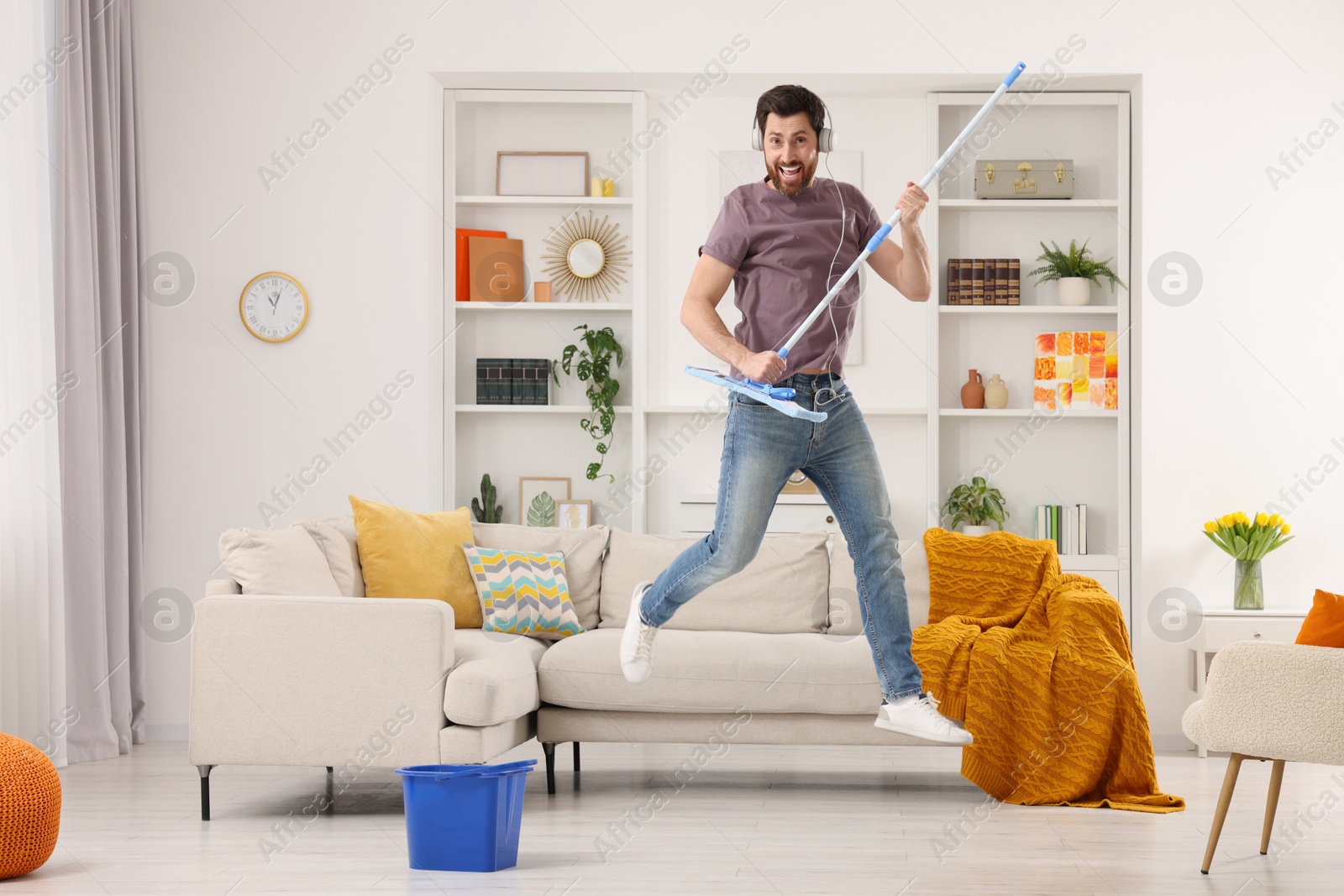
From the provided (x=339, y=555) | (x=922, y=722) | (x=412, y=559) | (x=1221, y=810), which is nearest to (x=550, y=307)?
(x=412, y=559)

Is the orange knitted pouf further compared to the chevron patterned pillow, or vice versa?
the chevron patterned pillow

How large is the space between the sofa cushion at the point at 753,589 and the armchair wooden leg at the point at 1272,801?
159 cm

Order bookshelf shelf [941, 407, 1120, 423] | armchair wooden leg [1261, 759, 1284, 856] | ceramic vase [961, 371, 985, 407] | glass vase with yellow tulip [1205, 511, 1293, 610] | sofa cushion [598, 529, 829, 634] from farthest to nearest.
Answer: ceramic vase [961, 371, 985, 407]
bookshelf shelf [941, 407, 1120, 423]
glass vase with yellow tulip [1205, 511, 1293, 610]
sofa cushion [598, 529, 829, 634]
armchair wooden leg [1261, 759, 1284, 856]

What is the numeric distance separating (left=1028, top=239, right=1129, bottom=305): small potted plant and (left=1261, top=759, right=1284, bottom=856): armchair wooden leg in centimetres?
263

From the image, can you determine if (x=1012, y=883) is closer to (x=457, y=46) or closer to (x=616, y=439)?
(x=616, y=439)

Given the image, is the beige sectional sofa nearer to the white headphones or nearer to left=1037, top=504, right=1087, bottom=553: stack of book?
left=1037, top=504, right=1087, bottom=553: stack of book

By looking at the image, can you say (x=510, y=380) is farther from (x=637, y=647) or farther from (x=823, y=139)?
(x=823, y=139)

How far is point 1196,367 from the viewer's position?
5035 mm

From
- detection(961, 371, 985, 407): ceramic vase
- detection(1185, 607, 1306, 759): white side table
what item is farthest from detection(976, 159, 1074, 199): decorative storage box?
detection(1185, 607, 1306, 759): white side table

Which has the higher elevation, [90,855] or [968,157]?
[968,157]

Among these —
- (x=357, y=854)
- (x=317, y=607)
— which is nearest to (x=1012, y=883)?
(x=357, y=854)

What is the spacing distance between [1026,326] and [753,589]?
2006 mm

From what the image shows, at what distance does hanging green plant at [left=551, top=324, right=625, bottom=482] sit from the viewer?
5.31 m

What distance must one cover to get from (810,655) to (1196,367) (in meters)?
2.35
